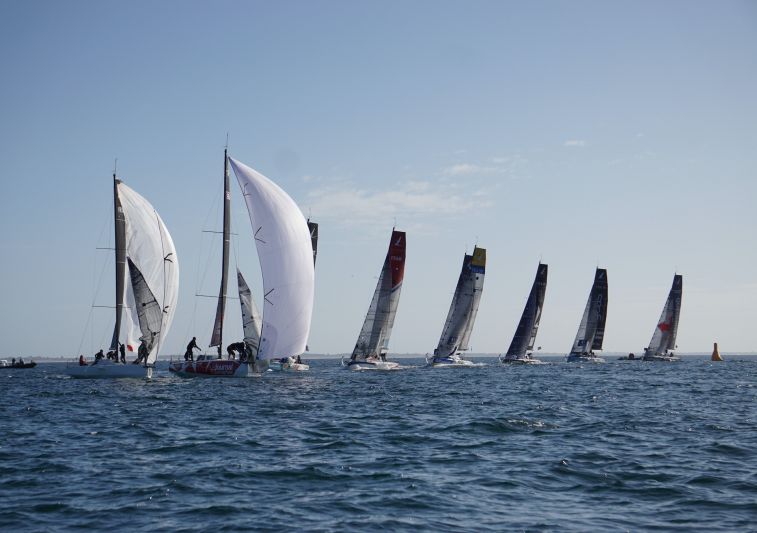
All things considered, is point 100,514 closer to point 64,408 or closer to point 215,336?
point 64,408

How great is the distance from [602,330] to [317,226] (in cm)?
4906

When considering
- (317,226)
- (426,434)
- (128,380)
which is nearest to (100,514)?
(426,434)

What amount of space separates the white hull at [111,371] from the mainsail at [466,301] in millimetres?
40096

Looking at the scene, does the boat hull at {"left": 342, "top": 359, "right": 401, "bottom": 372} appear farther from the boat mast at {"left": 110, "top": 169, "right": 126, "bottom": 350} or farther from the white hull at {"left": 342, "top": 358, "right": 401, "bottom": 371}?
the boat mast at {"left": 110, "top": 169, "right": 126, "bottom": 350}

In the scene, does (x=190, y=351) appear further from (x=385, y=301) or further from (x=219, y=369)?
(x=385, y=301)

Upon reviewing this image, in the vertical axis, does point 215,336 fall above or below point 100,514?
above

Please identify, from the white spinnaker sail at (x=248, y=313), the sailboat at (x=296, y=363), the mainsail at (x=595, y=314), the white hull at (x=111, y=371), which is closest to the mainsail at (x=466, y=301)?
the sailboat at (x=296, y=363)

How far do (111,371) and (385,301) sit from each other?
29001 mm

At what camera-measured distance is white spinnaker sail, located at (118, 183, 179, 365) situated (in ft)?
157

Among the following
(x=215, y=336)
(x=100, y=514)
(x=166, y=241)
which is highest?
(x=166, y=241)

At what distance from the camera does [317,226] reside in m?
71.1

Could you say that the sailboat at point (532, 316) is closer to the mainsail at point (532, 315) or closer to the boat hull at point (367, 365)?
the mainsail at point (532, 315)

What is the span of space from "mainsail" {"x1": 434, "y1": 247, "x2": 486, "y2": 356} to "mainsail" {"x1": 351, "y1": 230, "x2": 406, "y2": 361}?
11340 mm

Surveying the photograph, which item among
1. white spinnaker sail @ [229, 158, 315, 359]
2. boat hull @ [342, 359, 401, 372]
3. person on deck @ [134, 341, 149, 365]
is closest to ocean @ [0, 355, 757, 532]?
white spinnaker sail @ [229, 158, 315, 359]
